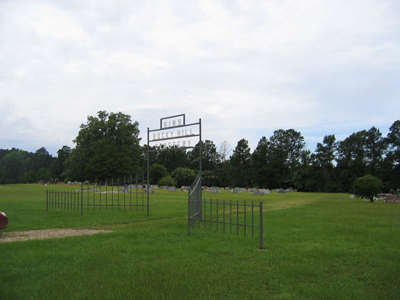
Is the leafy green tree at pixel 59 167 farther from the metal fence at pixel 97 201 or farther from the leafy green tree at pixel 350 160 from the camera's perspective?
the leafy green tree at pixel 350 160

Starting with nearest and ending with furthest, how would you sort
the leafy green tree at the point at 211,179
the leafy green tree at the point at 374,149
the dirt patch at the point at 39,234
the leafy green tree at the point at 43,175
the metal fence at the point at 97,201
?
1. the dirt patch at the point at 39,234
2. the metal fence at the point at 97,201
3. the leafy green tree at the point at 374,149
4. the leafy green tree at the point at 211,179
5. the leafy green tree at the point at 43,175

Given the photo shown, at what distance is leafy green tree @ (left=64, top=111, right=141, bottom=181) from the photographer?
4928 cm

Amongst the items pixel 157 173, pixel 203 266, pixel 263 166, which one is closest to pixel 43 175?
pixel 157 173

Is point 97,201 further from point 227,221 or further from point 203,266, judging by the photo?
point 203,266

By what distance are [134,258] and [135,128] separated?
52.0 meters

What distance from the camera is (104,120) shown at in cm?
5525

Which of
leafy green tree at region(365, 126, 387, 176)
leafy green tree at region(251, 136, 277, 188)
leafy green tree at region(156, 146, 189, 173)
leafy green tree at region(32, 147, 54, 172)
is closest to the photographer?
leafy green tree at region(365, 126, 387, 176)

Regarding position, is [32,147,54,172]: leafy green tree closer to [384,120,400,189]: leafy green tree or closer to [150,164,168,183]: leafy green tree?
[150,164,168,183]: leafy green tree

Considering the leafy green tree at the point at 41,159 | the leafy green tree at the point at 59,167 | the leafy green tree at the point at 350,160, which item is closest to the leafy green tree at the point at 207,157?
the leafy green tree at the point at 350,160

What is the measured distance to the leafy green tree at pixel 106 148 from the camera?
49281mm

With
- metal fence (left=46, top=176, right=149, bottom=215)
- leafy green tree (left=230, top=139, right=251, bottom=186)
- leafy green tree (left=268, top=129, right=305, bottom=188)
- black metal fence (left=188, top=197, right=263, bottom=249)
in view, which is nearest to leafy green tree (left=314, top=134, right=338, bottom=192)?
leafy green tree (left=268, top=129, right=305, bottom=188)

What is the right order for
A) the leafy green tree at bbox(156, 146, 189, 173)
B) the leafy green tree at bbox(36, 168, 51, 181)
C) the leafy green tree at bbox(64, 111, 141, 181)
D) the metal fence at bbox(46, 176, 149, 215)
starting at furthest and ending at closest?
the leafy green tree at bbox(36, 168, 51, 181) < the leafy green tree at bbox(156, 146, 189, 173) < the leafy green tree at bbox(64, 111, 141, 181) < the metal fence at bbox(46, 176, 149, 215)

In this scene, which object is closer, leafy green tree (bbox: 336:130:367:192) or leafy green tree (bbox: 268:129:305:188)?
leafy green tree (bbox: 336:130:367:192)

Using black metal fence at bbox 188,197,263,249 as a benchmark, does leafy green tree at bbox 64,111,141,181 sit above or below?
above
